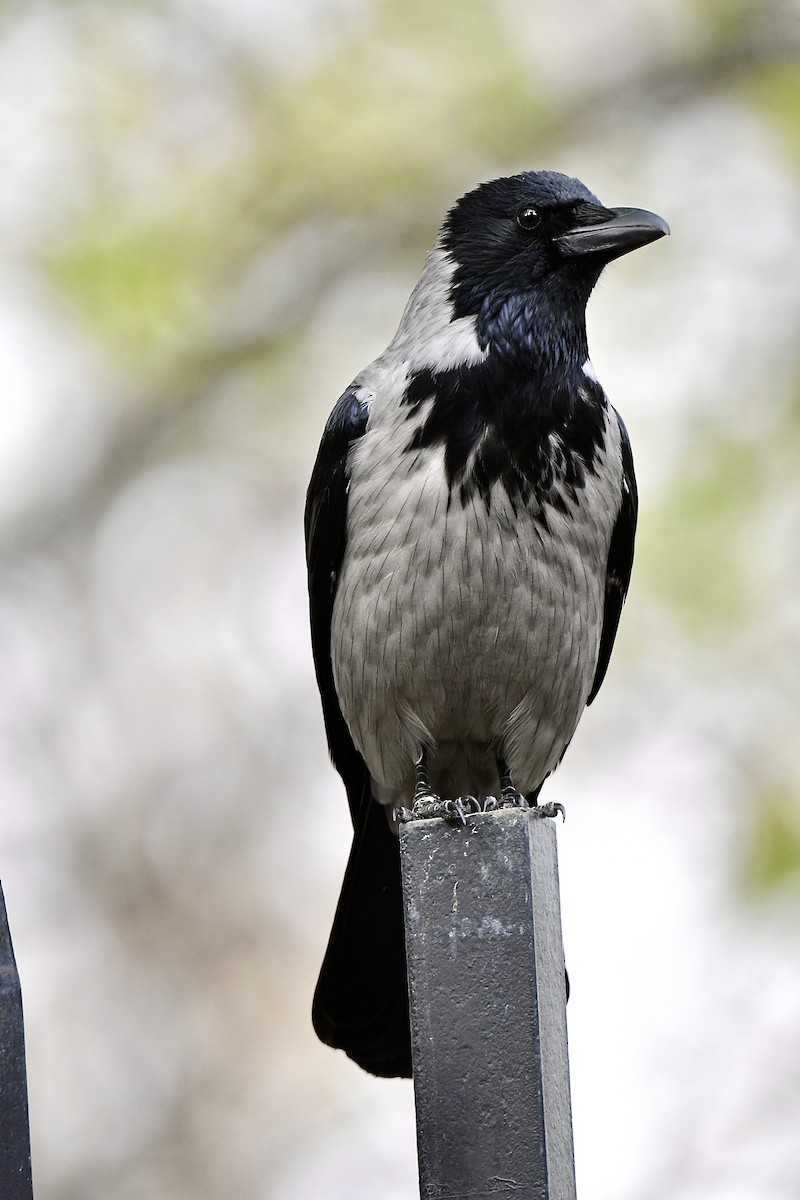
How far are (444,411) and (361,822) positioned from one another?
1131mm

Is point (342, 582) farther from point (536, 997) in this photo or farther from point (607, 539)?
point (536, 997)

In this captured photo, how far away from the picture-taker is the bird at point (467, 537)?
3434 millimetres

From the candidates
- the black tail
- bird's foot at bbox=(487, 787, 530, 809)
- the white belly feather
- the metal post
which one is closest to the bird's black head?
the white belly feather

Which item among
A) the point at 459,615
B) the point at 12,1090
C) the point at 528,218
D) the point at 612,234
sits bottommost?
the point at 12,1090

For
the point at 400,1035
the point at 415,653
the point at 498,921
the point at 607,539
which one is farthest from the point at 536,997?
the point at 607,539

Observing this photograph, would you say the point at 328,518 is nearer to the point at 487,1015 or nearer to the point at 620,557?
the point at 620,557

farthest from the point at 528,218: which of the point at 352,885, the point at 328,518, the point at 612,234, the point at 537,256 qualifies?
the point at 352,885

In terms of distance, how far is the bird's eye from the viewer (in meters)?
3.75

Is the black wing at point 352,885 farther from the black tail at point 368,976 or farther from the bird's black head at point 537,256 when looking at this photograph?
the bird's black head at point 537,256

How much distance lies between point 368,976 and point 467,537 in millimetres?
948

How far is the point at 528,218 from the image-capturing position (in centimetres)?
376

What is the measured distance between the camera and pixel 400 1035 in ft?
10.9

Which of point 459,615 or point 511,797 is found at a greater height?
point 459,615

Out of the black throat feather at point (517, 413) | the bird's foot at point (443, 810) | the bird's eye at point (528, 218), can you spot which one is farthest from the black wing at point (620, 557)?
the bird's foot at point (443, 810)
